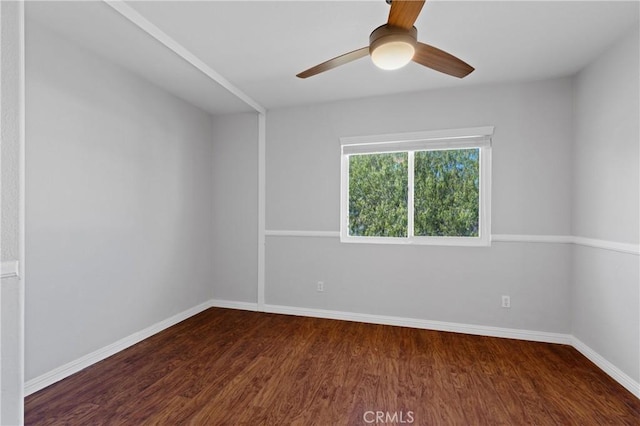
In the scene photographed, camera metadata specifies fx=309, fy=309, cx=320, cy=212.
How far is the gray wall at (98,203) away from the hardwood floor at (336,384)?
0.37 m

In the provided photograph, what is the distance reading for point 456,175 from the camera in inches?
129

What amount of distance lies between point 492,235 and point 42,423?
3.66 meters

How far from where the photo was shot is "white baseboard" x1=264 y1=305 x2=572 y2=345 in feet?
9.56

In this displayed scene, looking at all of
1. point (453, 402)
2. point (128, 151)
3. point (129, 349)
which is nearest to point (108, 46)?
point (128, 151)

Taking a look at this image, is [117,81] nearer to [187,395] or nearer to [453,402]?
[187,395]

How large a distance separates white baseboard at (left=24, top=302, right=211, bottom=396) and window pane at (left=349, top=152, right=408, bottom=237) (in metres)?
2.23

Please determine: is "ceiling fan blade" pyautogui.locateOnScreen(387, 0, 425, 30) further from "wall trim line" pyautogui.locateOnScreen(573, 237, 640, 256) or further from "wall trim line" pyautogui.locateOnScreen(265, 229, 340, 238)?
"wall trim line" pyautogui.locateOnScreen(265, 229, 340, 238)

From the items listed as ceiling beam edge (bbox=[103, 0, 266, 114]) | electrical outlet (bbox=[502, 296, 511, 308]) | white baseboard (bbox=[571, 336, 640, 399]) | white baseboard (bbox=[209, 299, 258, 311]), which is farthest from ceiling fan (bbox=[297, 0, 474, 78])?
white baseboard (bbox=[209, 299, 258, 311])

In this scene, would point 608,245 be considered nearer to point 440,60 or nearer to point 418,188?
point 418,188

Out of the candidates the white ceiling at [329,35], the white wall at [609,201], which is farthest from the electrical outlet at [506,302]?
the white ceiling at [329,35]

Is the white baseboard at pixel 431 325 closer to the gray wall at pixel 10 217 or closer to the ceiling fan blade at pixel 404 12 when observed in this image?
the gray wall at pixel 10 217

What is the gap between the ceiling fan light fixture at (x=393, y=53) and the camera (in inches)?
60.8

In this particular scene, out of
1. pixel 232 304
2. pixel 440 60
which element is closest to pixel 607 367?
pixel 440 60

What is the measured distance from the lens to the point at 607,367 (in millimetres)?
2342
